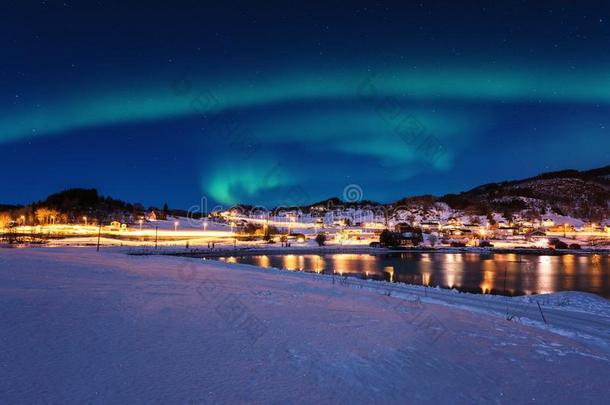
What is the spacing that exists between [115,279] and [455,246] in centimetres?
8623

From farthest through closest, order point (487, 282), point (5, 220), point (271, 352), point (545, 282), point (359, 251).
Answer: point (5, 220) → point (359, 251) → point (545, 282) → point (487, 282) → point (271, 352)

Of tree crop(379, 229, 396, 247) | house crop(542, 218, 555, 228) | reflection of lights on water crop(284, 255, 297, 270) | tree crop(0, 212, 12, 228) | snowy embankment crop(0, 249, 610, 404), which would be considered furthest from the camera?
house crop(542, 218, 555, 228)

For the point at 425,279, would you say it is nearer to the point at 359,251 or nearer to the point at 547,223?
the point at 359,251

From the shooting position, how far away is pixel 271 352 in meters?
7.14

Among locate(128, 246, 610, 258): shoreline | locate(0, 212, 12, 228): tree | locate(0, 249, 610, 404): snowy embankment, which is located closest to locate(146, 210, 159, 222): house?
locate(0, 212, 12, 228): tree

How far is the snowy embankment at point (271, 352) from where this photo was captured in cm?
540

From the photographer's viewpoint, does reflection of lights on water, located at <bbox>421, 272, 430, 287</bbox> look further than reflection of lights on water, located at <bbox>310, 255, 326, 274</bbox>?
No

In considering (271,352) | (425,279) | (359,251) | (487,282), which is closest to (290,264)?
(425,279)

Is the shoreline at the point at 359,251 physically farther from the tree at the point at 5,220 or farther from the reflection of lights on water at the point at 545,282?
the tree at the point at 5,220

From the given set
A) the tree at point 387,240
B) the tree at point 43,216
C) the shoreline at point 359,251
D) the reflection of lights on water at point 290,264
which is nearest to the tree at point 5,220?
the tree at point 43,216

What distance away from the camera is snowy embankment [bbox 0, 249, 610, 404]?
5398 mm

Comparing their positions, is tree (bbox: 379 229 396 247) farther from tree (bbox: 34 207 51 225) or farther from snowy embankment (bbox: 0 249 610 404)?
tree (bbox: 34 207 51 225)

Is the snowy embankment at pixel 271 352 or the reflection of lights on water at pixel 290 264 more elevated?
the snowy embankment at pixel 271 352

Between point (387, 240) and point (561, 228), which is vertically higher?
point (561, 228)
